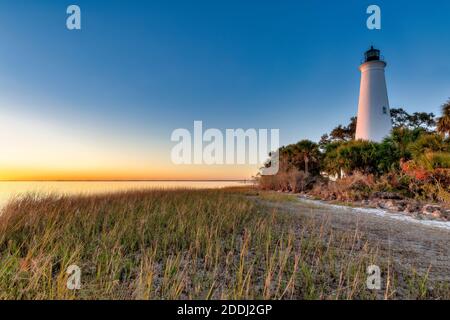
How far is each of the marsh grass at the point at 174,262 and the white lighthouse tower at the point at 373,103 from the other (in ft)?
67.2

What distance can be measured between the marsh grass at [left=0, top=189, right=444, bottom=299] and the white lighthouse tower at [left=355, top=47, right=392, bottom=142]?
67.2ft

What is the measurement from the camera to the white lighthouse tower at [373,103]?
2131 cm

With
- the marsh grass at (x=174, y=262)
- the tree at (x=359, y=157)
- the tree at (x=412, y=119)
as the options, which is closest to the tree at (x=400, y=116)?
the tree at (x=412, y=119)

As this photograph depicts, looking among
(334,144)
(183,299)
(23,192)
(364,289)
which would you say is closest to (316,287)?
(364,289)

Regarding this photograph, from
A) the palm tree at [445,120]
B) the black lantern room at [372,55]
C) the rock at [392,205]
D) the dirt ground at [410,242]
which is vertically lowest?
the rock at [392,205]

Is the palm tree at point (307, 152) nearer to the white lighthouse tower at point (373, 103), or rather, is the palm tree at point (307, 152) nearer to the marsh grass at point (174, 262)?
the white lighthouse tower at point (373, 103)

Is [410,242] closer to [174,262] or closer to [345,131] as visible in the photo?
[174,262]

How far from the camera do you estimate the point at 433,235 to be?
472 centimetres

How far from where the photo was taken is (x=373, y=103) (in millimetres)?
21797

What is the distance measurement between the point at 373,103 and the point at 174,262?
2452 centimetres

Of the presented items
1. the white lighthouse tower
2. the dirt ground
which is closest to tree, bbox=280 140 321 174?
the white lighthouse tower

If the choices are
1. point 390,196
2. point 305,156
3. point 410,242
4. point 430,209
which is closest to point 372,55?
point 305,156

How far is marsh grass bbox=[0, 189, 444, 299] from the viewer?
2273 mm

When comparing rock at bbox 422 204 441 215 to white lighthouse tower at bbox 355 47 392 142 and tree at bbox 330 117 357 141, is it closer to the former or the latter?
white lighthouse tower at bbox 355 47 392 142
